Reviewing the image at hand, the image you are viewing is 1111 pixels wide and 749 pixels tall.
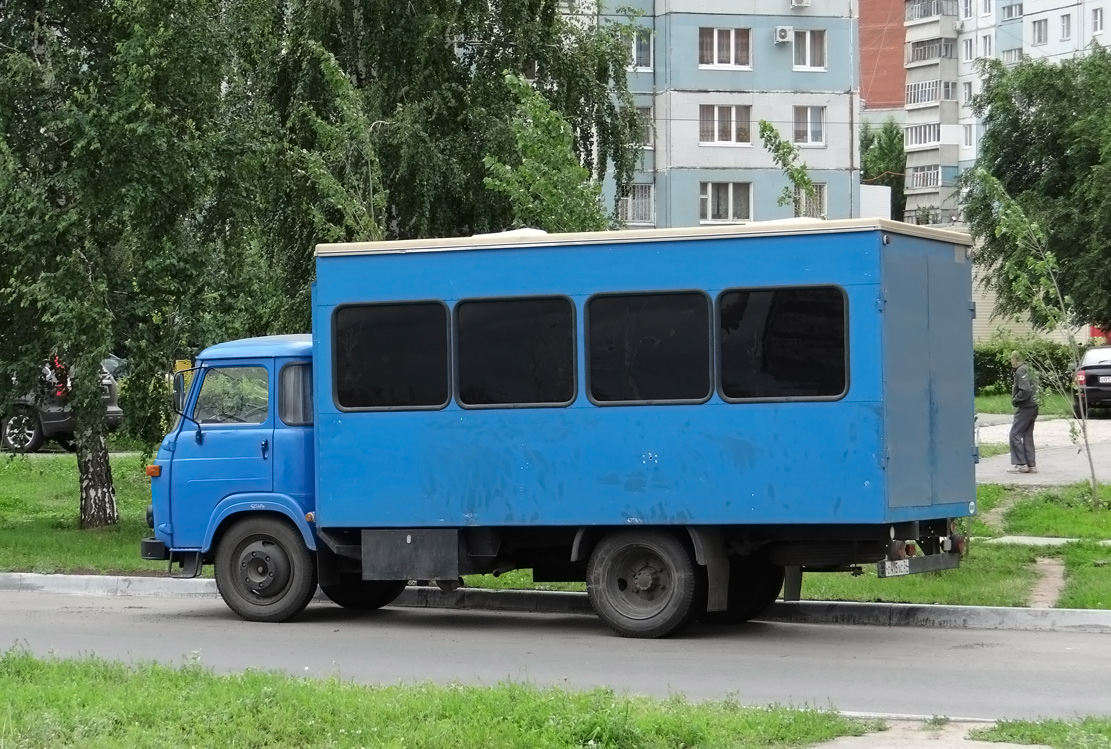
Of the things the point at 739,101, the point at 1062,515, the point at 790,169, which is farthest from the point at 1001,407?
the point at 790,169

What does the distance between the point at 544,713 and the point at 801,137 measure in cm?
5820

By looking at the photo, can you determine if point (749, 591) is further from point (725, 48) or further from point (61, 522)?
point (725, 48)

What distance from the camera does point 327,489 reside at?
1349cm

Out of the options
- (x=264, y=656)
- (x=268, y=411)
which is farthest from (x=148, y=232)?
(x=264, y=656)

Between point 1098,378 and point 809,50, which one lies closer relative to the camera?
point 1098,378

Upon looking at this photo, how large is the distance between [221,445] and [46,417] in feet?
62.9

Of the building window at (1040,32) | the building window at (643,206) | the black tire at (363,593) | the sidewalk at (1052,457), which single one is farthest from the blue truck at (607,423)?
the building window at (1040,32)

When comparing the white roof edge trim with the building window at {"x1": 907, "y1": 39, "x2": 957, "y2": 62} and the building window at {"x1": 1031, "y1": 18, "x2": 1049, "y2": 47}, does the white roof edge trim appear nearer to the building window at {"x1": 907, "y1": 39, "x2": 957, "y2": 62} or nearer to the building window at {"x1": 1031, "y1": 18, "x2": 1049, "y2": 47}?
the building window at {"x1": 1031, "y1": 18, "x2": 1049, "y2": 47}

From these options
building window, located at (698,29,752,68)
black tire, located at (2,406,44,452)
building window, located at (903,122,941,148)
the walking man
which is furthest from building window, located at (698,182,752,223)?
building window, located at (903,122,941,148)

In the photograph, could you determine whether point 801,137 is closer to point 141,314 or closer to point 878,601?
point 141,314

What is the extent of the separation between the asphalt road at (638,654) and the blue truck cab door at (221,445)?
97 centimetres

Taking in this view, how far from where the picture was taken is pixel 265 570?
1398 centimetres

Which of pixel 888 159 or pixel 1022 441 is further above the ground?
pixel 888 159

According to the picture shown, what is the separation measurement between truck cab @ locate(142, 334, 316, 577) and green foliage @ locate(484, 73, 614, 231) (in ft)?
14.1
